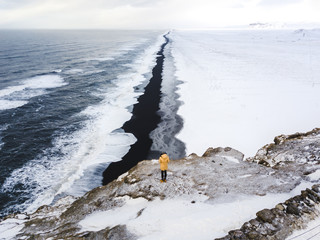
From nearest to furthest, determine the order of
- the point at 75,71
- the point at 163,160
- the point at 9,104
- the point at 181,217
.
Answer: the point at 181,217
the point at 163,160
the point at 9,104
the point at 75,71

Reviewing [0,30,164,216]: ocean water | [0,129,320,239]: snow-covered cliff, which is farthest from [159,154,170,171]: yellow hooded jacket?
[0,30,164,216]: ocean water

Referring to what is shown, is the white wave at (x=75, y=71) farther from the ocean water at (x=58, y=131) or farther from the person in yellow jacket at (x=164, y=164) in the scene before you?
the person in yellow jacket at (x=164, y=164)

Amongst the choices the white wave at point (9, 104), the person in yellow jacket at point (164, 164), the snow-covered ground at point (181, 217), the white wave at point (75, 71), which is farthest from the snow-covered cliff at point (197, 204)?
the white wave at point (75, 71)

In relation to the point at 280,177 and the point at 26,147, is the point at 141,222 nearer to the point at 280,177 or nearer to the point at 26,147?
the point at 280,177

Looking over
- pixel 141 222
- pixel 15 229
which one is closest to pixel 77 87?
pixel 15 229

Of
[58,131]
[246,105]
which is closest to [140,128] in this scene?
[58,131]

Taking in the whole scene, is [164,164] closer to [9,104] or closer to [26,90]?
[9,104]
